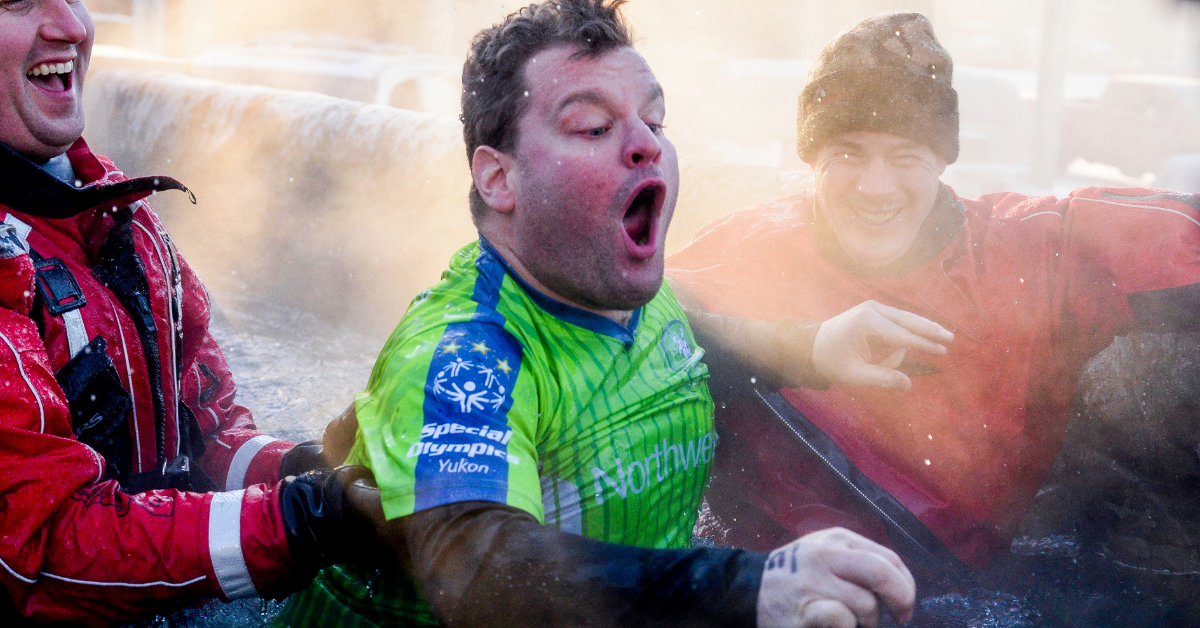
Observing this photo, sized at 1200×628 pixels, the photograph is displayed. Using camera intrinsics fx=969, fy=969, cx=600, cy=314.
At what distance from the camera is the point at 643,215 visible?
1.92 metres

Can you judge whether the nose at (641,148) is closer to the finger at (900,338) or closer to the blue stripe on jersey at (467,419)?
the blue stripe on jersey at (467,419)

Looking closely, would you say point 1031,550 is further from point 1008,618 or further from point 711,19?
point 711,19

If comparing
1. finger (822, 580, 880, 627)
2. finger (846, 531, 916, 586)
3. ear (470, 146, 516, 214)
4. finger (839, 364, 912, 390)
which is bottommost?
finger (822, 580, 880, 627)

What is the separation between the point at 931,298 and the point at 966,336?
0.44ft

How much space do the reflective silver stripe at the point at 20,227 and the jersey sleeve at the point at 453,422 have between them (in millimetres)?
1002

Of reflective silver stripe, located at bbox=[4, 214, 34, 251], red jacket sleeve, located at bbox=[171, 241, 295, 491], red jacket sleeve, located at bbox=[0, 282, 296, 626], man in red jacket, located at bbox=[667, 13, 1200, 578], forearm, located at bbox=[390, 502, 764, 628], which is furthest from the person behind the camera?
red jacket sleeve, located at bbox=[171, 241, 295, 491]

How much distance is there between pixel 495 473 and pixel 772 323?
0.97m

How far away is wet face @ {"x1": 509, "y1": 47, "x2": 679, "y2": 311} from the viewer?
1.82 metres

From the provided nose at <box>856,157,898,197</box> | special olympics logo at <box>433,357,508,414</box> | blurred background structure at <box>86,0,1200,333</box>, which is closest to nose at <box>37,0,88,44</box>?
special olympics logo at <box>433,357,508,414</box>

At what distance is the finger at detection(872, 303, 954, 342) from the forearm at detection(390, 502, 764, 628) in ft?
2.45

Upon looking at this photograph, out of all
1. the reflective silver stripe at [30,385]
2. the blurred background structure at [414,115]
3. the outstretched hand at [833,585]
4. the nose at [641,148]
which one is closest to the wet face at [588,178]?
the nose at [641,148]

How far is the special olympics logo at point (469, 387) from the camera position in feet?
5.22

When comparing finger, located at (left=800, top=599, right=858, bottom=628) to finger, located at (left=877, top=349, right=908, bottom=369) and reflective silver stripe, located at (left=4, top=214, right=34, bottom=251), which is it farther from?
reflective silver stripe, located at (left=4, top=214, right=34, bottom=251)

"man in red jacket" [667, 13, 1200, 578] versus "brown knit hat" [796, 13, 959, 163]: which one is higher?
"brown knit hat" [796, 13, 959, 163]
